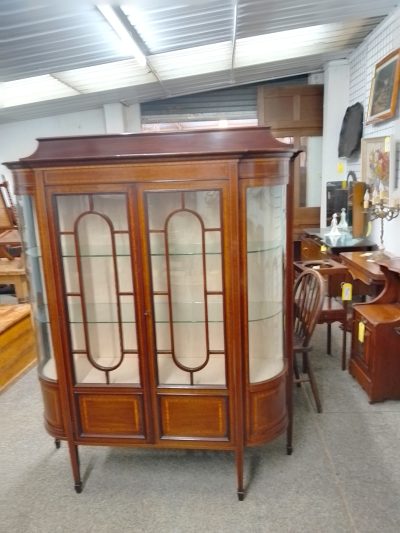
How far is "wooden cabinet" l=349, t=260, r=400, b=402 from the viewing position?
283 centimetres

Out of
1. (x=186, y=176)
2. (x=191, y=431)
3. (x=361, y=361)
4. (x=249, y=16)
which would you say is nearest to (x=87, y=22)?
(x=249, y=16)

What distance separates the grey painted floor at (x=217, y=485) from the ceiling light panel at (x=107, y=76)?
3689 mm

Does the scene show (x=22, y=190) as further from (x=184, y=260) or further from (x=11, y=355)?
(x=11, y=355)

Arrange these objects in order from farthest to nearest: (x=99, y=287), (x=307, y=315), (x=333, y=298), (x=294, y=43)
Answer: (x=294, y=43) < (x=333, y=298) < (x=307, y=315) < (x=99, y=287)

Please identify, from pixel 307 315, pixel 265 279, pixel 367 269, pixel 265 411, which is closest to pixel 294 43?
pixel 367 269

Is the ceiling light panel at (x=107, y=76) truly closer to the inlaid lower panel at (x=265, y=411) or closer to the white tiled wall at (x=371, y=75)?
the white tiled wall at (x=371, y=75)

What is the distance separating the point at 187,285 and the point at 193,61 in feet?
12.3

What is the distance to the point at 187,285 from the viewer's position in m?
2.01

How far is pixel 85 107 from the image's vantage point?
21.4 ft

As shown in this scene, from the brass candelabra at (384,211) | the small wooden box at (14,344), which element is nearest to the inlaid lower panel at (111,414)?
the small wooden box at (14,344)

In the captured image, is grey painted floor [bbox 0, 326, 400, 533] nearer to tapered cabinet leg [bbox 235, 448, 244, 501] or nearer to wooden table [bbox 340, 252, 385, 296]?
tapered cabinet leg [bbox 235, 448, 244, 501]

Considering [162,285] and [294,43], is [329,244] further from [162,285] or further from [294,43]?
[162,285]

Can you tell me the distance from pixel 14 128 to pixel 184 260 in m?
5.98

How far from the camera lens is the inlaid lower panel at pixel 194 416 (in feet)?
6.54
